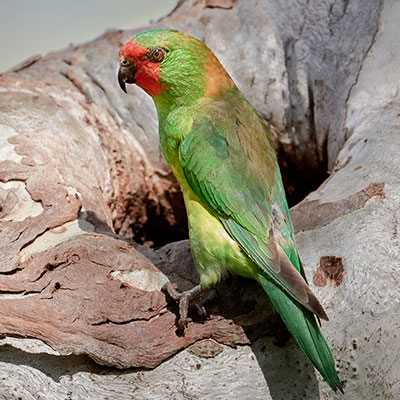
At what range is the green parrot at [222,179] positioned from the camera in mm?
1772

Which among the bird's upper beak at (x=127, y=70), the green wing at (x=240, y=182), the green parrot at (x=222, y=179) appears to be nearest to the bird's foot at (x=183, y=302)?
the green parrot at (x=222, y=179)

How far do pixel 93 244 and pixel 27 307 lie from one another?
33 cm

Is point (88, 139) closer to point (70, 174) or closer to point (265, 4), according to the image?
point (70, 174)

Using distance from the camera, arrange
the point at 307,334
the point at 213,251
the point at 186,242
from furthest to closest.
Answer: the point at 186,242, the point at 213,251, the point at 307,334

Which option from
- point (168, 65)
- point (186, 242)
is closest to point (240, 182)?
point (186, 242)

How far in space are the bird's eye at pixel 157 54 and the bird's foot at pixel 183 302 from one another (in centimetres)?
86

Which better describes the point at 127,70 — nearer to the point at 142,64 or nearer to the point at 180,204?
the point at 142,64

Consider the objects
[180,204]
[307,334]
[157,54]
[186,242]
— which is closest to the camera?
[307,334]

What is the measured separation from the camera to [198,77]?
2221 millimetres

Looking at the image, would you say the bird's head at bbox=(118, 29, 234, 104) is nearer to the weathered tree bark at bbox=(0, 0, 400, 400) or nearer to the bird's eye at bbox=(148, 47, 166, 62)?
the bird's eye at bbox=(148, 47, 166, 62)

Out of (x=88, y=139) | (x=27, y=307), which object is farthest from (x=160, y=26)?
(x=27, y=307)

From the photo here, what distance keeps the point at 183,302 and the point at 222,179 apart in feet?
1.50

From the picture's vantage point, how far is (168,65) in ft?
7.16

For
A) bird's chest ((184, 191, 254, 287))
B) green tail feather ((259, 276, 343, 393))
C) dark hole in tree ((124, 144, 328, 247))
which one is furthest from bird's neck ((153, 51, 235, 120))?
dark hole in tree ((124, 144, 328, 247))
